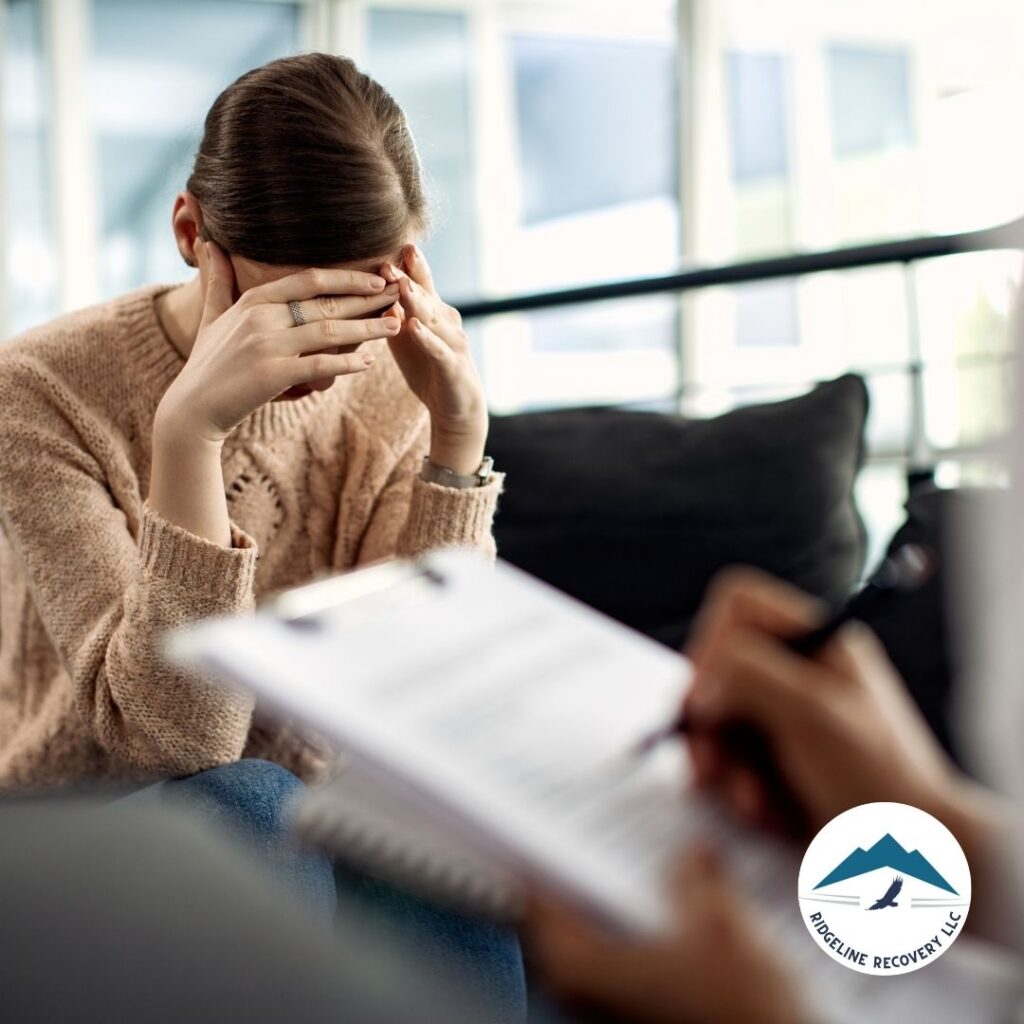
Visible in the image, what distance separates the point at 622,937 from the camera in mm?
378

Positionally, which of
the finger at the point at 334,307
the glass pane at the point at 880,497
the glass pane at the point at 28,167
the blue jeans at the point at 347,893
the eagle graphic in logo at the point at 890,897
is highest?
the glass pane at the point at 28,167

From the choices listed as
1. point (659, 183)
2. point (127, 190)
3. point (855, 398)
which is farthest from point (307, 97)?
point (659, 183)

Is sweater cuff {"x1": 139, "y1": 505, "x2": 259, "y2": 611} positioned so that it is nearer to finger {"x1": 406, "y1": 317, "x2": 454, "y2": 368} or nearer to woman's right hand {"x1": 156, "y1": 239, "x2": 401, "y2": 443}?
woman's right hand {"x1": 156, "y1": 239, "x2": 401, "y2": 443}

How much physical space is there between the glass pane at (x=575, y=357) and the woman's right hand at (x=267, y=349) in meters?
4.00

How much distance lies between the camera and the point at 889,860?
0.48 metres

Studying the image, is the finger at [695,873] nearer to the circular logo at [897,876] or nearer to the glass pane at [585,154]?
the circular logo at [897,876]

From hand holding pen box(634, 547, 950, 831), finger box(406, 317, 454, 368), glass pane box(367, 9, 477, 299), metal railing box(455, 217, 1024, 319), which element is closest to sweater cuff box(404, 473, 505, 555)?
finger box(406, 317, 454, 368)

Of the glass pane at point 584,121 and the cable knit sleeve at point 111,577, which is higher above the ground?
the glass pane at point 584,121

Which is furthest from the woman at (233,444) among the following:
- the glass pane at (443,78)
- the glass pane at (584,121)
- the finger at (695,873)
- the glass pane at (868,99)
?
the glass pane at (868,99)

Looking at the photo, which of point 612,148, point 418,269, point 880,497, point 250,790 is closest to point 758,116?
point 612,148

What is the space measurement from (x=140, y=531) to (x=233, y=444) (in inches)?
8.9

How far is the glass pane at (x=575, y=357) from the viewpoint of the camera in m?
5.05

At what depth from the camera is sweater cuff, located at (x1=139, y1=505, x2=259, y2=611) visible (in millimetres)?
982

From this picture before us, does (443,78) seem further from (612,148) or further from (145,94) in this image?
(145,94)
